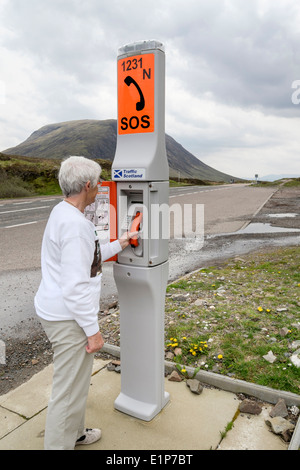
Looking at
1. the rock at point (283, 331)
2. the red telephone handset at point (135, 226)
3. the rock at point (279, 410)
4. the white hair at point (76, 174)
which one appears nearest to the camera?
the white hair at point (76, 174)

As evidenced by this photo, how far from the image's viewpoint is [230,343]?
3.72 m

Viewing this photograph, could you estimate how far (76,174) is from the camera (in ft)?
7.02

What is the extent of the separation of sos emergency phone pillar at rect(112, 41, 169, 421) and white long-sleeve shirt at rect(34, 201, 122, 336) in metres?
0.50

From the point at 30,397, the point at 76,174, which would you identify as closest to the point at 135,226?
the point at 76,174

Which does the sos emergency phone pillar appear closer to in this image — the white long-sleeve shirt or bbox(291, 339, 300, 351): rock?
the white long-sleeve shirt

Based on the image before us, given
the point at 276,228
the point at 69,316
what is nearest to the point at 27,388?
the point at 69,316

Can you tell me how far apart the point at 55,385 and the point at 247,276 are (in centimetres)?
442

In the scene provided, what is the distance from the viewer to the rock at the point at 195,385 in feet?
10.0

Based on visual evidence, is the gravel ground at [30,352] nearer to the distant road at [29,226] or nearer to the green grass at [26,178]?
the distant road at [29,226]

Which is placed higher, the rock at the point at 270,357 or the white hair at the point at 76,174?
the white hair at the point at 76,174

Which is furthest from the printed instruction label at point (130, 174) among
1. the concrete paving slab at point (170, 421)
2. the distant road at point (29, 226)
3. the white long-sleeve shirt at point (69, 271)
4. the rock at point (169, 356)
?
the distant road at point (29, 226)

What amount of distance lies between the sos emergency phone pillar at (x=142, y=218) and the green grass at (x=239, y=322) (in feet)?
2.60
